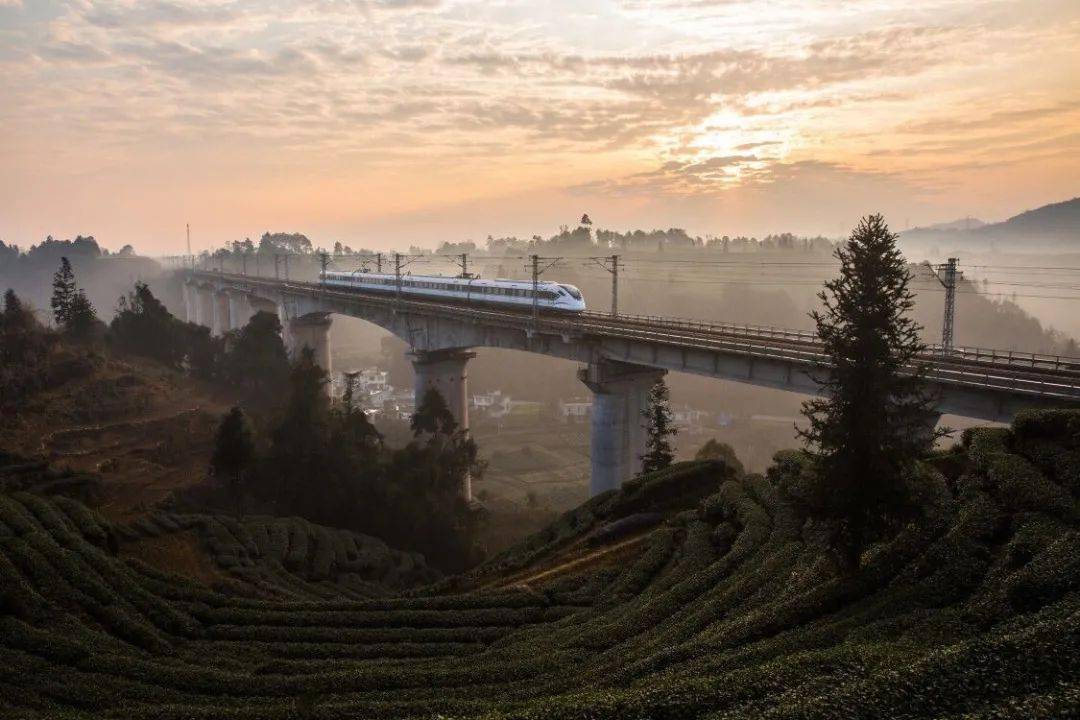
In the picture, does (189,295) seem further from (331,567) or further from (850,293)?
(850,293)

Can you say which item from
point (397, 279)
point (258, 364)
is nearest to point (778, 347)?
point (397, 279)

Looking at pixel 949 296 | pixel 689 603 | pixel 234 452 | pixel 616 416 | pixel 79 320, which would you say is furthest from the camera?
pixel 79 320

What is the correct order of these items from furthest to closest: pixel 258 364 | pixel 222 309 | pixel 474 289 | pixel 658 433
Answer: pixel 222 309, pixel 258 364, pixel 474 289, pixel 658 433

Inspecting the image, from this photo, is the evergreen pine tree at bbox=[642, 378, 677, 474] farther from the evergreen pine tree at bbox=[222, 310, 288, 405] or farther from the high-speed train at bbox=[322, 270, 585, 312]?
the evergreen pine tree at bbox=[222, 310, 288, 405]

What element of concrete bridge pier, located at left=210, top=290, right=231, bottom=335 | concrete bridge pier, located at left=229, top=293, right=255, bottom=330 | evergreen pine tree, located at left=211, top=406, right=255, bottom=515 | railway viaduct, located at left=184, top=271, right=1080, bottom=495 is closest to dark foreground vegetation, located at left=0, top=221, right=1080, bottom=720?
railway viaduct, located at left=184, top=271, right=1080, bottom=495

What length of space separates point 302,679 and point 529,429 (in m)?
103

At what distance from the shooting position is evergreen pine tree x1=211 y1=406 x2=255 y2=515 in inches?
1796

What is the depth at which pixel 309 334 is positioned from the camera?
102562 mm

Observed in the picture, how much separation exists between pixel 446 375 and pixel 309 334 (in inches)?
1561

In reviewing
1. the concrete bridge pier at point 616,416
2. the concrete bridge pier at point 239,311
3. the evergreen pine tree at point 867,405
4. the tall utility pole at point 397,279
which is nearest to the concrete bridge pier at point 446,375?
the tall utility pole at point 397,279

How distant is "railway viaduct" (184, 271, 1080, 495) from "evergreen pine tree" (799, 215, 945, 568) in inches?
118

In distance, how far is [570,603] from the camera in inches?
1055

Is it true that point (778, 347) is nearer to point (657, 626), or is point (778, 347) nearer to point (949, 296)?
point (949, 296)

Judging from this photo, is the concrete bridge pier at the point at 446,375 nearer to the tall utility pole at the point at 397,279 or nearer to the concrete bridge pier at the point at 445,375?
the concrete bridge pier at the point at 445,375
